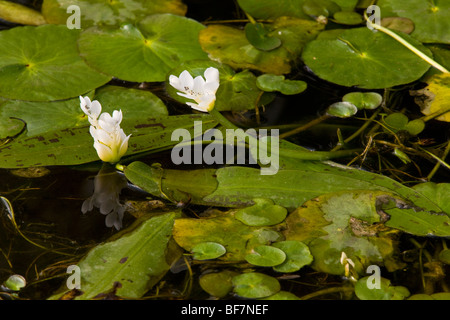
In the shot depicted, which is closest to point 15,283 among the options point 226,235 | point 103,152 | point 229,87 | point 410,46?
point 103,152

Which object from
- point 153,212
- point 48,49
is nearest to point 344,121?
point 153,212

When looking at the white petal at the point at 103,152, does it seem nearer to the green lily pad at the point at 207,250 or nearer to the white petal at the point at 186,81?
the white petal at the point at 186,81

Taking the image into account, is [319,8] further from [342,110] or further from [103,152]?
[103,152]

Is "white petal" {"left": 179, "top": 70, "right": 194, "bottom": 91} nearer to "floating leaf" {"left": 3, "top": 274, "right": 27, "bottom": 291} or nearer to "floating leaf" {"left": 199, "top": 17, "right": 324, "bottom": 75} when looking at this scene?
"floating leaf" {"left": 199, "top": 17, "right": 324, "bottom": 75}

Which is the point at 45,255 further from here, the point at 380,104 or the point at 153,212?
the point at 380,104

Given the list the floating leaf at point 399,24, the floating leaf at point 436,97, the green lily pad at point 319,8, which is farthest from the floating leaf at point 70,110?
the floating leaf at point 399,24

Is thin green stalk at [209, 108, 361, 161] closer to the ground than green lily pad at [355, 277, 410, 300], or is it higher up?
higher up

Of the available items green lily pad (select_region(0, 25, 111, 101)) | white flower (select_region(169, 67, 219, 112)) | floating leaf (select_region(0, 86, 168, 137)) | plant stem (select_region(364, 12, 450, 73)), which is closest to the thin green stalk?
white flower (select_region(169, 67, 219, 112))
